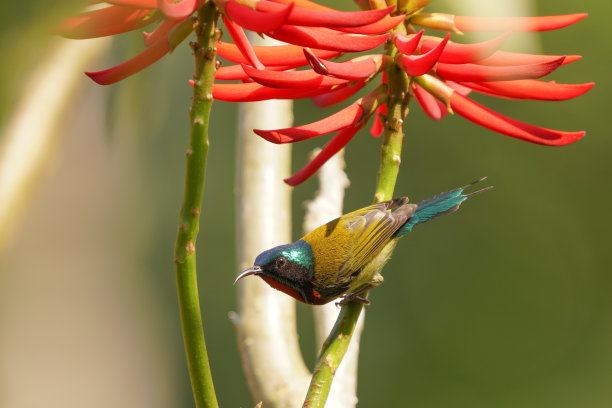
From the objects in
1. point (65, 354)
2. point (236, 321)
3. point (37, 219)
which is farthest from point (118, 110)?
point (65, 354)

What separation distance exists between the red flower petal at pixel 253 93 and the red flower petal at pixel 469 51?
107mm

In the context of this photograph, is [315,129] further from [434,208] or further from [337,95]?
[434,208]

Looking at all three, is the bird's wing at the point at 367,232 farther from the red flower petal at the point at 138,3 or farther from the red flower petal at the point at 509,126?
the red flower petal at the point at 138,3

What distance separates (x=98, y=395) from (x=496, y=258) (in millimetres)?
2931

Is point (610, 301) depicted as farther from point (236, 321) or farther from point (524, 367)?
point (236, 321)

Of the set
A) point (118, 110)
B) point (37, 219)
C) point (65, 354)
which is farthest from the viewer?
point (65, 354)

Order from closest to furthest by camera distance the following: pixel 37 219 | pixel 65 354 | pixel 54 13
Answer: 1. pixel 54 13
2. pixel 37 219
3. pixel 65 354

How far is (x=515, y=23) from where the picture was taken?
21.4 inches

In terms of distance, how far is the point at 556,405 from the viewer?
529 cm

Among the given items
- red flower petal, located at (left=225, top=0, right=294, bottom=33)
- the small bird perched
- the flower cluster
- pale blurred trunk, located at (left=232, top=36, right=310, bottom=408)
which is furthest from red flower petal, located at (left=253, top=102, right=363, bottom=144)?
pale blurred trunk, located at (left=232, top=36, right=310, bottom=408)

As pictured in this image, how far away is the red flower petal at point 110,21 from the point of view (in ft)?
1.65

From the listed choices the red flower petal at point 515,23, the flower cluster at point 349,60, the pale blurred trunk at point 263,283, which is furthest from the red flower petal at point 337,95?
the pale blurred trunk at point 263,283

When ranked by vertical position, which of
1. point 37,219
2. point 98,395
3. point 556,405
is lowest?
point 556,405

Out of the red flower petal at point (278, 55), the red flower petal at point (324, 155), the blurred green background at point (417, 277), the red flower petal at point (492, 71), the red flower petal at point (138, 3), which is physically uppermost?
the red flower petal at point (138, 3)
